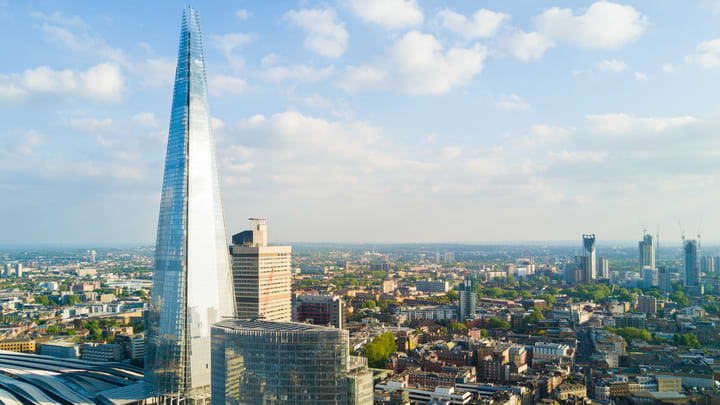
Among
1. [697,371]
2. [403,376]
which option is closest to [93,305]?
[403,376]

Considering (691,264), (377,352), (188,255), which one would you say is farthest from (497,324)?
(691,264)

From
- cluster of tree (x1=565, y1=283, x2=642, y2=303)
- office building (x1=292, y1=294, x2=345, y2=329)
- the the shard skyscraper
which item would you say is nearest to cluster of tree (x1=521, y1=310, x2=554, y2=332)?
office building (x1=292, y1=294, x2=345, y2=329)

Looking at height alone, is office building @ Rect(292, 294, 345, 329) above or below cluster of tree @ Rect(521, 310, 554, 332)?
above

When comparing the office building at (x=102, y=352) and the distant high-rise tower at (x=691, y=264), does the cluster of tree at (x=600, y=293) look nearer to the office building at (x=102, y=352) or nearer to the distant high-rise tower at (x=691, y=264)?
the distant high-rise tower at (x=691, y=264)

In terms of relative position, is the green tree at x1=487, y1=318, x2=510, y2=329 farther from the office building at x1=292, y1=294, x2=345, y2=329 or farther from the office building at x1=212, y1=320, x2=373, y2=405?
the office building at x1=212, y1=320, x2=373, y2=405

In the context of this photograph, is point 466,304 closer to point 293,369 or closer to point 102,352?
point 102,352

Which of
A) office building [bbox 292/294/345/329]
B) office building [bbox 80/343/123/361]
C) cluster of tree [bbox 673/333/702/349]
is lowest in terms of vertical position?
cluster of tree [bbox 673/333/702/349]
